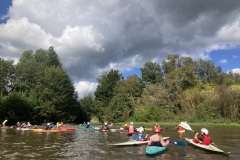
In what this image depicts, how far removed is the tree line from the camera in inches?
1833

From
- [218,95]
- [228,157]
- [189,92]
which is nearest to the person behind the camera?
[228,157]

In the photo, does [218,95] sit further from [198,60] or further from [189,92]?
[198,60]

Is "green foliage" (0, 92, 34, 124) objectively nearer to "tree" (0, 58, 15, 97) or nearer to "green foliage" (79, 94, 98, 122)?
"tree" (0, 58, 15, 97)

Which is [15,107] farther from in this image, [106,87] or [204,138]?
[204,138]

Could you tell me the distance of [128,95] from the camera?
65.1 metres

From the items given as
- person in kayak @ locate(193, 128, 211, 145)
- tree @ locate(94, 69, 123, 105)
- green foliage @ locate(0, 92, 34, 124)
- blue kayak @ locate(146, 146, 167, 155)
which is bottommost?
blue kayak @ locate(146, 146, 167, 155)

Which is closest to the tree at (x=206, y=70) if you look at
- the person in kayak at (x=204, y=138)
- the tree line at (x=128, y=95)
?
Result: the tree line at (x=128, y=95)

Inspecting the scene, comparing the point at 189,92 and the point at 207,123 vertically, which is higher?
the point at 189,92

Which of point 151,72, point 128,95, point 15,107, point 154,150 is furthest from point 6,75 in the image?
point 154,150

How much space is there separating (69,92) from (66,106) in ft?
14.4

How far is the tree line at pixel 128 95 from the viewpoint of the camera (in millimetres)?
46562

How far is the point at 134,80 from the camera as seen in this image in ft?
225

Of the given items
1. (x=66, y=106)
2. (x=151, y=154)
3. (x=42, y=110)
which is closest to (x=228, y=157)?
(x=151, y=154)

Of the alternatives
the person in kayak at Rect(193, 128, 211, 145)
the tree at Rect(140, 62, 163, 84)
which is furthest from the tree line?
the person in kayak at Rect(193, 128, 211, 145)
